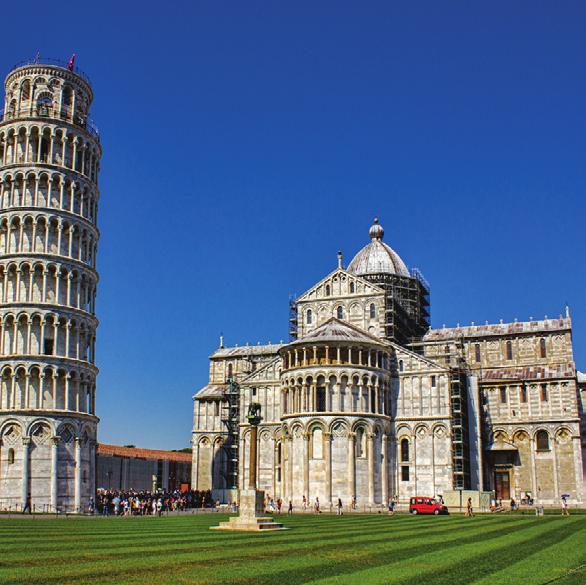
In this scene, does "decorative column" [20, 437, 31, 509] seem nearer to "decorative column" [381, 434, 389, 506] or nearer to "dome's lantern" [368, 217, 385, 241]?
"decorative column" [381, 434, 389, 506]

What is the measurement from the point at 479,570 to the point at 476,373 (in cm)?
6473

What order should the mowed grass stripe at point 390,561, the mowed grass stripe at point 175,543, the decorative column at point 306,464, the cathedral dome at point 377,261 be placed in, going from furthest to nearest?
the cathedral dome at point 377,261 → the decorative column at point 306,464 → the mowed grass stripe at point 175,543 → the mowed grass stripe at point 390,561

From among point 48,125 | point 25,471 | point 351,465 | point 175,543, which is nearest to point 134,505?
point 25,471

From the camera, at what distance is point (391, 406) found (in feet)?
231

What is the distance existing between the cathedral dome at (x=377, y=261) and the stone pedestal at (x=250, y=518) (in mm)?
50201

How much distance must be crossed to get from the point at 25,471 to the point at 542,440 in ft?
157

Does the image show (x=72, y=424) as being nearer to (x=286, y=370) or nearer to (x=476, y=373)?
(x=286, y=370)

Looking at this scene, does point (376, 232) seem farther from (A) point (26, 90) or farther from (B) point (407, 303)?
(A) point (26, 90)

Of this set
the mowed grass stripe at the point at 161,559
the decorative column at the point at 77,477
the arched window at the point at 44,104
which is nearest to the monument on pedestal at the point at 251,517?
the mowed grass stripe at the point at 161,559

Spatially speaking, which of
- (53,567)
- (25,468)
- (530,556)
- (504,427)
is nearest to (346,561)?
(530,556)

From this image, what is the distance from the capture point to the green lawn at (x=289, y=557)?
16.7 m

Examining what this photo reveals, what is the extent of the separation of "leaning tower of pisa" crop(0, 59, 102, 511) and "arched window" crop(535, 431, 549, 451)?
1655 inches

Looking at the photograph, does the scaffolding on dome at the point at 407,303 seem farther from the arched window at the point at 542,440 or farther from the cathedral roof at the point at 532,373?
the arched window at the point at 542,440

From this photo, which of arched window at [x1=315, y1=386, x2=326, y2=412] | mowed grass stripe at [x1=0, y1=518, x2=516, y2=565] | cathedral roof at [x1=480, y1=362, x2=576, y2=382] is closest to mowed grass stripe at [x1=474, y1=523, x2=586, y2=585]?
mowed grass stripe at [x1=0, y1=518, x2=516, y2=565]
